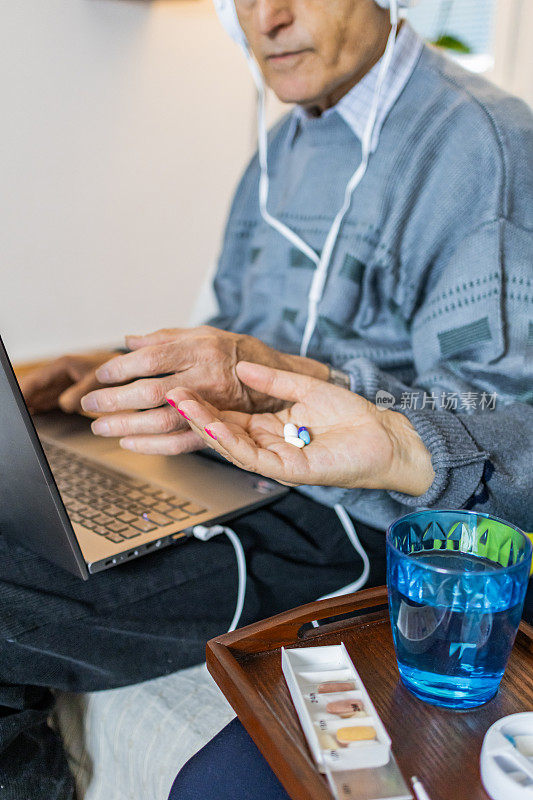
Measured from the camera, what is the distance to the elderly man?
0.63 meters

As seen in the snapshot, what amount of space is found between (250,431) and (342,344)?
303mm

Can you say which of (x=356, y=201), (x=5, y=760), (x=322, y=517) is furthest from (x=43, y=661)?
(x=356, y=201)

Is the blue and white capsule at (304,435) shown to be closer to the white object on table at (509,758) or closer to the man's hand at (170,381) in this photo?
the man's hand at (170,381)

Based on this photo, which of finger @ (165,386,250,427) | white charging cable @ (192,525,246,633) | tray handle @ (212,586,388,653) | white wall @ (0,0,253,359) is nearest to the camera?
tray handle @ (212,586,388,653)

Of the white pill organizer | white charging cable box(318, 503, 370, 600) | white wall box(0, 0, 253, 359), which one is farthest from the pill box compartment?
white wall box(0, 0, 253, 359)

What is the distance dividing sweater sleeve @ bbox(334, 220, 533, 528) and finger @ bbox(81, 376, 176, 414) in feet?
0.71

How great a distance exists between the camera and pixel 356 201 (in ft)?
2.96

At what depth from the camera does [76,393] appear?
0.79 metres

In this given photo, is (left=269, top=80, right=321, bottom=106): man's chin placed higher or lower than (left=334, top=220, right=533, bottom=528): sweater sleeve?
higher

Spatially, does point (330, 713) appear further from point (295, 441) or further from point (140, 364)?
point (140, 364)

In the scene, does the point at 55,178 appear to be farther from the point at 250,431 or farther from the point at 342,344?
the point at 250,431

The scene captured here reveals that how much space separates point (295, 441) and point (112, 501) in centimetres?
26

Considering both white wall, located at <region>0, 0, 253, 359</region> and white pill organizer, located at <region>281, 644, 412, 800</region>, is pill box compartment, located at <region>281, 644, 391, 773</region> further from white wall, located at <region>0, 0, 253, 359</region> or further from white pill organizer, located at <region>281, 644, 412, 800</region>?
white wall, located at <region>0, 0, 253, 359</region>

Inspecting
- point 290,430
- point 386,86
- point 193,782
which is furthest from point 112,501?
point 386,86
